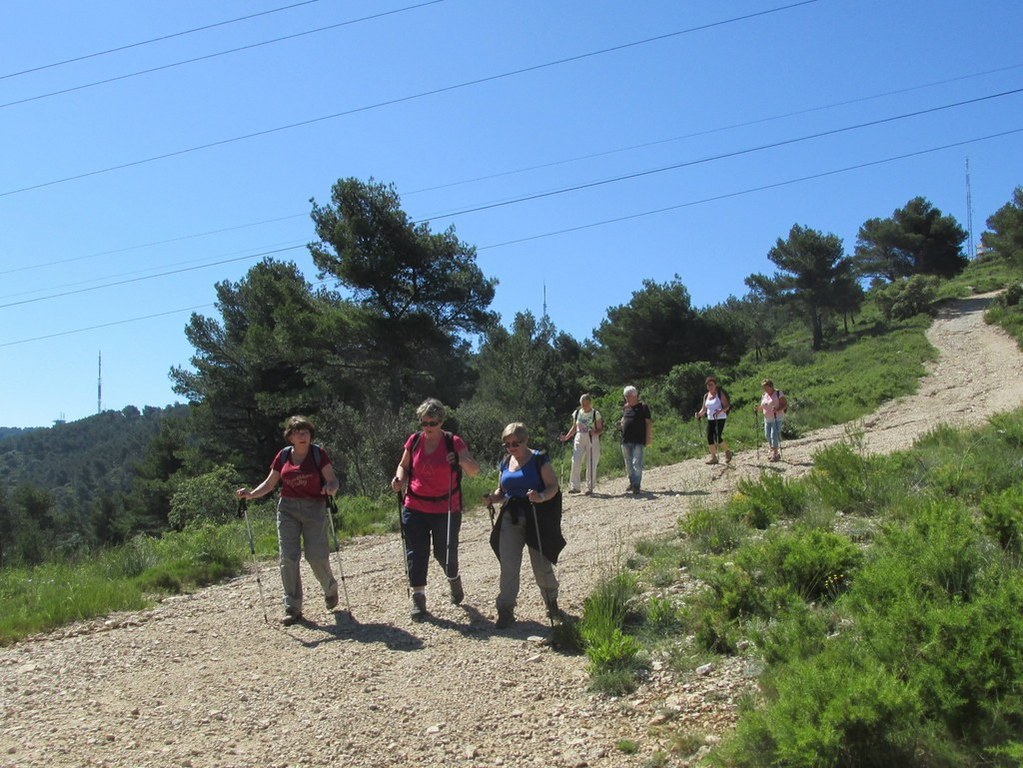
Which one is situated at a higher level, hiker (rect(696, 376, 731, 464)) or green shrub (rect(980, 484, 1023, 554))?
hiker (rect(696, 376, 731, 464))

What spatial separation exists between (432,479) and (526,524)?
3.33 feet

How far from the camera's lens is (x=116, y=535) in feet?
162

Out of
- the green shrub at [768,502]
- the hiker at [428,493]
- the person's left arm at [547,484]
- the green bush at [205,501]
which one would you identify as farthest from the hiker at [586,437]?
the green bush at [205,501]

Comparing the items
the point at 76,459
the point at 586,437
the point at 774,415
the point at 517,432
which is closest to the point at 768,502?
the point at 517,432

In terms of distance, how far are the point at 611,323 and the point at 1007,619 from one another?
135 ft

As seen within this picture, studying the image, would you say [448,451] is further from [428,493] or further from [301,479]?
[301,479]

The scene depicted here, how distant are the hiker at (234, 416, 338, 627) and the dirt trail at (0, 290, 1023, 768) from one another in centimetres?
45

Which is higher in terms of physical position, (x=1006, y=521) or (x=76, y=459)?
(x=76, y=459)

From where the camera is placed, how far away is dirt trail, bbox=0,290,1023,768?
4.70 meters

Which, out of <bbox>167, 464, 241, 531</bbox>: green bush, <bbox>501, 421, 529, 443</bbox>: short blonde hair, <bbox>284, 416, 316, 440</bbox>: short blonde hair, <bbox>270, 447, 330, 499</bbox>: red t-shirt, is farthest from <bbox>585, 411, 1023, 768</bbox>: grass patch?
<bbox>167, 464, 241, 531</bbox>: green bush

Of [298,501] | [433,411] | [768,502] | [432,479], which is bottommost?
[768,502]

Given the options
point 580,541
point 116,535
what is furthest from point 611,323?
point 580,541

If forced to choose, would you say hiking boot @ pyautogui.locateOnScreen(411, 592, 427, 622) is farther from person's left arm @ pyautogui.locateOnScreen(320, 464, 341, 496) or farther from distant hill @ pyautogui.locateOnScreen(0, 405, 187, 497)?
distant hill @ pyautogui.locateOnScreen(0, 405, 187, 497)

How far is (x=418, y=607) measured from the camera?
7.13 m
